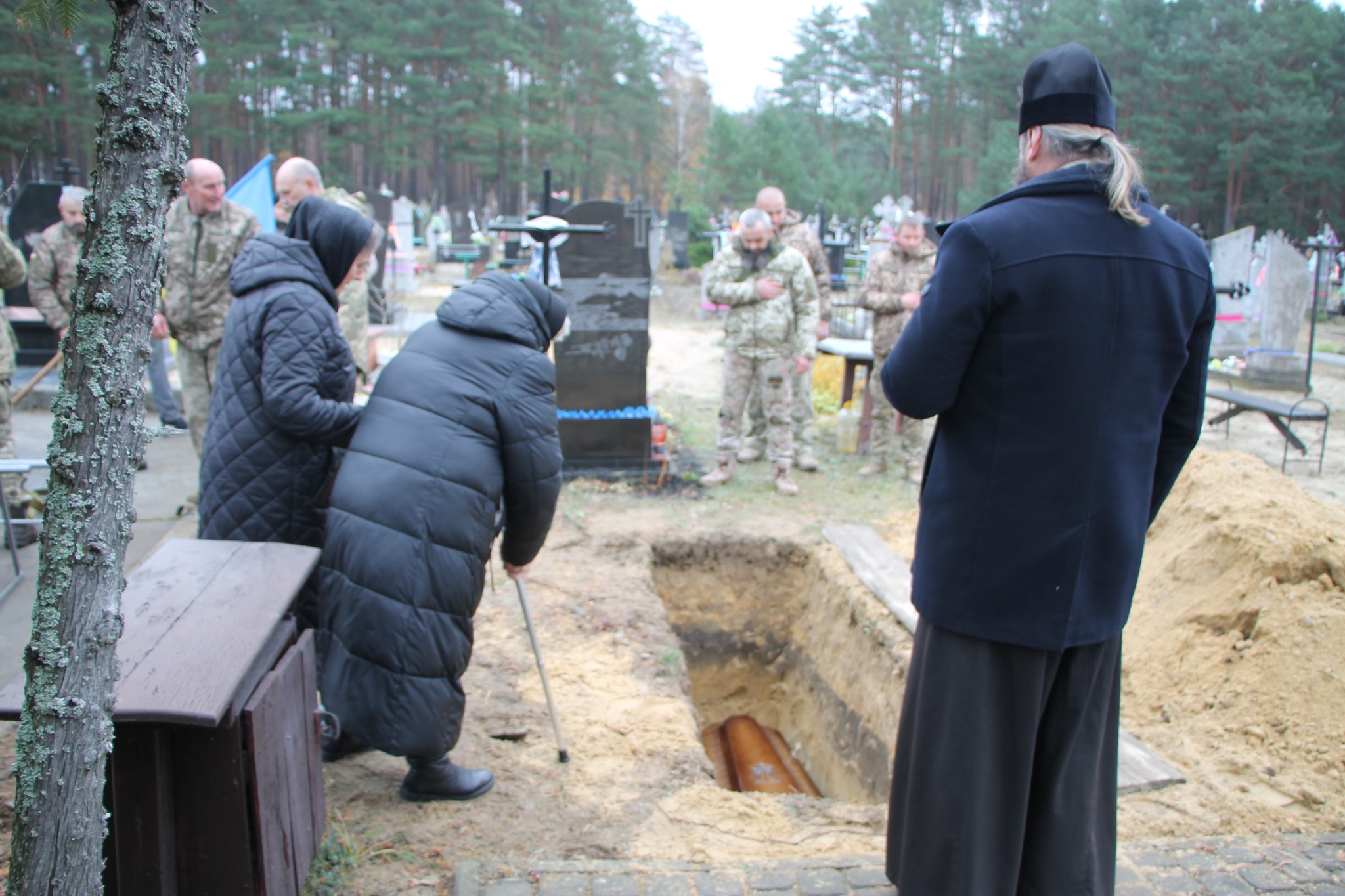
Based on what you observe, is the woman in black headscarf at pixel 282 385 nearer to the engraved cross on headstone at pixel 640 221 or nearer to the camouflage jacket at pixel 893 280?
the engraved cross on headstone at pixel 640 221

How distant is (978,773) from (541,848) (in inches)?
51.5

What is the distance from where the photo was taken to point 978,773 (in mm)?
1932

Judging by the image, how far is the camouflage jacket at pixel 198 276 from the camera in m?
4.59

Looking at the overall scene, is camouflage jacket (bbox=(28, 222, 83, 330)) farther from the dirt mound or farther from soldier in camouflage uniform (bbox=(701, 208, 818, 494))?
the dirt mound

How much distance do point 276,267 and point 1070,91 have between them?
7.01 ft

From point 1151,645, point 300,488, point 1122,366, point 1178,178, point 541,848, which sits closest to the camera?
point 1122,366

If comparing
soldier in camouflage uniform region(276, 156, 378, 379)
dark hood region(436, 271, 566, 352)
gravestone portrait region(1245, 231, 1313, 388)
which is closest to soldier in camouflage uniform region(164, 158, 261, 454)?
soldier in camouflage uniform region(276, 156, 378, 379)

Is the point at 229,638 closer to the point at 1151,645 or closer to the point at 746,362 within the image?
the point at 1151,645

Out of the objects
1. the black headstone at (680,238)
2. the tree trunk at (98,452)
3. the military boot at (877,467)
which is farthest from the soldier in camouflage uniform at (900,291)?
the black headstone at (680,238)

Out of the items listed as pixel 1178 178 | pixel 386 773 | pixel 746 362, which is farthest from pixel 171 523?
pixel 1178 178

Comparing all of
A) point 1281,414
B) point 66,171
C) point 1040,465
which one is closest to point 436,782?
point 1040,465

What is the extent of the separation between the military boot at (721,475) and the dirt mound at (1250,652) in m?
2.91

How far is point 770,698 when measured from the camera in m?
5.48

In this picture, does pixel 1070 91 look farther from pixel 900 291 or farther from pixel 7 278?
pixel 900 291
